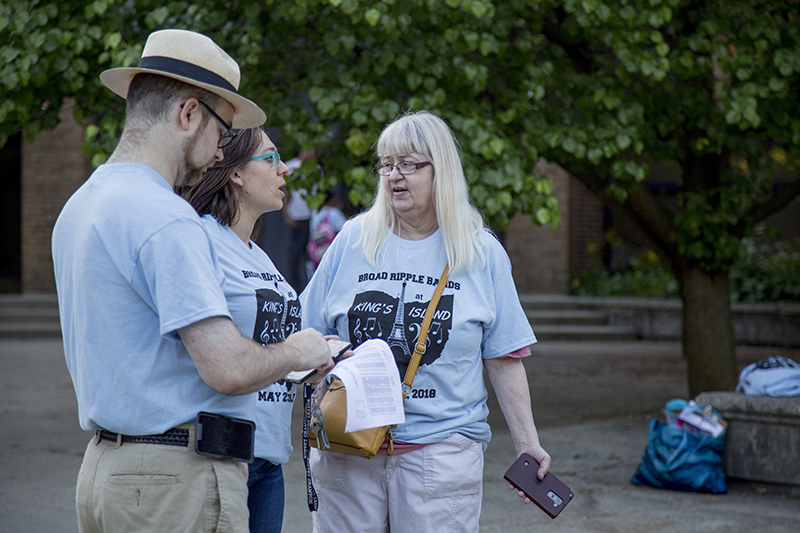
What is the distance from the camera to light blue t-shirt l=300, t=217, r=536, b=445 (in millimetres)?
2742

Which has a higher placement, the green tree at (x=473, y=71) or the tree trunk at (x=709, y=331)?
the green tree at (x=473, y=71)

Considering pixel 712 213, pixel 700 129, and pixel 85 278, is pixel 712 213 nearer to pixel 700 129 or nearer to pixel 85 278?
pixel 700 129

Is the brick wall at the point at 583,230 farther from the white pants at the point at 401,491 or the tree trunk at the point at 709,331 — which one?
the white pants at the point at 401,491

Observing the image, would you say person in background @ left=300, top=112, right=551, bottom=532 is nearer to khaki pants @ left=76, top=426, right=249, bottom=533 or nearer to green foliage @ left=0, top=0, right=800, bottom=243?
khaki pants @ left=76, top=426, right=249, bottom=533

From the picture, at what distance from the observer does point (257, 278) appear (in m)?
2.32

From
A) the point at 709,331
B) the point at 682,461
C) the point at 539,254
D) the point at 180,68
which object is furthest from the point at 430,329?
the point at 539,254

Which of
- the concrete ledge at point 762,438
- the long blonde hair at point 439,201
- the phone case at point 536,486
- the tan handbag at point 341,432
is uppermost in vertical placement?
the long blonde hair at point 439,201

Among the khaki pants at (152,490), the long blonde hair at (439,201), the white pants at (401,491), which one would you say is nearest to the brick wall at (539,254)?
the long blonde hair at (439,201)

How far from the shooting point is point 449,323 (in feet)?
9.05

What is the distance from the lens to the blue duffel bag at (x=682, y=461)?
5254 mm

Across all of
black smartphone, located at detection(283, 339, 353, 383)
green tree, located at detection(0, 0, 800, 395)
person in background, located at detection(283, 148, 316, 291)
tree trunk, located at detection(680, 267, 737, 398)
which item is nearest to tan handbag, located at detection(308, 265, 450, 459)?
black smartphone, located at detection(283, 339, 353, 383)

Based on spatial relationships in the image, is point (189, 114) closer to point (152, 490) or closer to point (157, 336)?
point (157, 336)

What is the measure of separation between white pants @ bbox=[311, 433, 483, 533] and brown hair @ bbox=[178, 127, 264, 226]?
85cm

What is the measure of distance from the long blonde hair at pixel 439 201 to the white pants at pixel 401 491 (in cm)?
62
